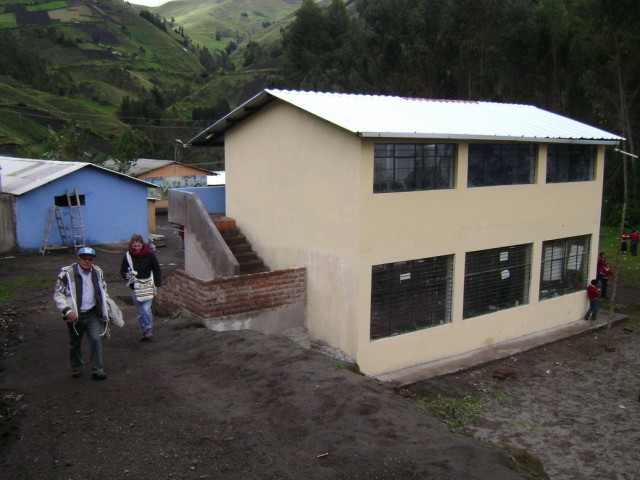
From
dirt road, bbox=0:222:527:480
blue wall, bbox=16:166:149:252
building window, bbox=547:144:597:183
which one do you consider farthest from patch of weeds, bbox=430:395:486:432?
blue wall, bbox=16:166:149:252

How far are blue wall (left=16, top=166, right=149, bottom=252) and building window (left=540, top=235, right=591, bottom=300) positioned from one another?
15.8 m

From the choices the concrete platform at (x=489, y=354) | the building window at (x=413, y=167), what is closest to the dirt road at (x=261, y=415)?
the concrete platform at (x=489, y=354)

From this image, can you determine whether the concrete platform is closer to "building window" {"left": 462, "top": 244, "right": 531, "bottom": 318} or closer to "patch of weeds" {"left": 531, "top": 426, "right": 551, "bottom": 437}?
"building window" {"left": 462, "top": 244, "right": 531, "bottom": 318}

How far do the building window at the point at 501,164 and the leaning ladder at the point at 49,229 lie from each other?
1544cm

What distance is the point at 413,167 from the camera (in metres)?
11.4

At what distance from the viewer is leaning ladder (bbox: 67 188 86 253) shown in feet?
72.8

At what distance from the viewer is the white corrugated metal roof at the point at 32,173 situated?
21422 millimetres

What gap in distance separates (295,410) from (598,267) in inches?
494

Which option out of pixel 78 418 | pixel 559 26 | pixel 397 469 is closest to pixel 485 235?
pixel 397 469

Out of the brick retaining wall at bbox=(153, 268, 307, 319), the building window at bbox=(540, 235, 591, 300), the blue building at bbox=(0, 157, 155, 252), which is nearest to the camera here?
the brick retaining wall at bbox=(153, 268, 307, 319)

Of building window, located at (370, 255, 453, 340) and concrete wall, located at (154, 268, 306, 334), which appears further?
building window, located at (370, 255, 453, 340)

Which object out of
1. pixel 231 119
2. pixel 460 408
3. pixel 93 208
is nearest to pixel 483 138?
pixel 460 408

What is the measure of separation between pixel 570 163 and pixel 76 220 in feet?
55.1

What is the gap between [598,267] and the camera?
16656mm
